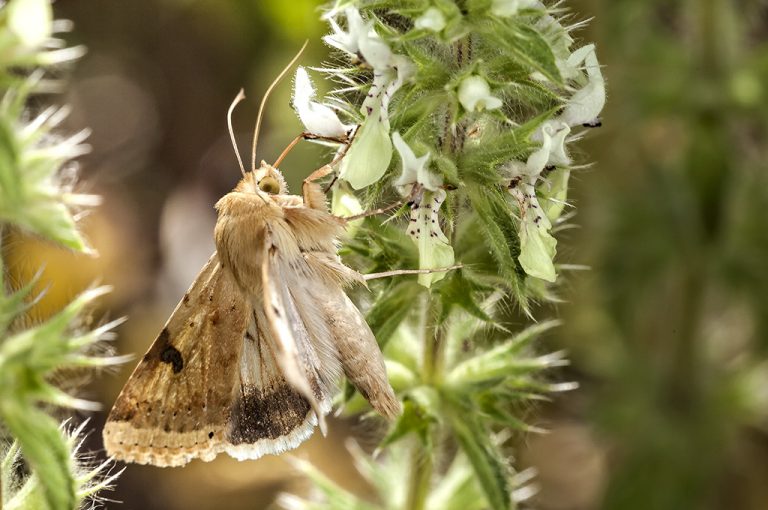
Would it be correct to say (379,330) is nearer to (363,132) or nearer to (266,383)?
(266,383)

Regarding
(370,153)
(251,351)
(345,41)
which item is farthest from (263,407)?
(345,41)

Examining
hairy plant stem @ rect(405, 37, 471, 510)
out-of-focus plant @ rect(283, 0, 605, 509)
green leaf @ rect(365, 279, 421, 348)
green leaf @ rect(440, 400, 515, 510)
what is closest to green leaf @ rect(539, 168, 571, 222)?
out-of-focus plant @ rect(283, 0, 605, 509)

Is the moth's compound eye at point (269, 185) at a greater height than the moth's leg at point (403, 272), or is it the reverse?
the moth's compound eye at point (269, 185)

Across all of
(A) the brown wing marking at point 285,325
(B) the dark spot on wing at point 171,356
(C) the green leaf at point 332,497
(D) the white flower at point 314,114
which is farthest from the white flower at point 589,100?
(C) the green leaf at point 332,497

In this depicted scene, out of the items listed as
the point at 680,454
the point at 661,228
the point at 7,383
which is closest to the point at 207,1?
the point at 661,228

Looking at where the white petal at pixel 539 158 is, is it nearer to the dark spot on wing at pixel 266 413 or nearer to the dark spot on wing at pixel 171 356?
the dark spot on wing at pixel 266 413

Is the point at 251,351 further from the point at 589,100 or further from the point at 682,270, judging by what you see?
the point at 682,270

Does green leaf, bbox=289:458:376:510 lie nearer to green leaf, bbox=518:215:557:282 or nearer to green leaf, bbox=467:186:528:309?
green leaf, bbox=467:186:528:309
